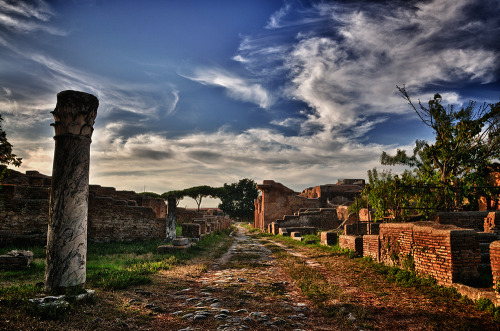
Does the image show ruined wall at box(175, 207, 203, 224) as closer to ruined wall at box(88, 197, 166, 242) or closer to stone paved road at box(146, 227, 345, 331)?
ruined wall at box(88, 197, 166, 242)

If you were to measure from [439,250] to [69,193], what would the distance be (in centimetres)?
674

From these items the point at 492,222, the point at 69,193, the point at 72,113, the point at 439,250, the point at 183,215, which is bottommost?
the point at 183,215

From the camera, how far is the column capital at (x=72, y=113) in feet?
15.1

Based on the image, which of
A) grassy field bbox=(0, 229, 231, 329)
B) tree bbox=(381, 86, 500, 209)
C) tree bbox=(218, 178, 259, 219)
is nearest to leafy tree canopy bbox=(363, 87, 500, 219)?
tree bbox=(381, 86, 500, 209)

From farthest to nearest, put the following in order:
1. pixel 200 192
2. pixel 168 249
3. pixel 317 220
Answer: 1. pixel 200 192
2. pixel 317 220
3. pixel 168 249

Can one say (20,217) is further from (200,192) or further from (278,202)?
(200,192)

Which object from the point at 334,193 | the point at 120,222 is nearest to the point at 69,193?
the point at 120,222

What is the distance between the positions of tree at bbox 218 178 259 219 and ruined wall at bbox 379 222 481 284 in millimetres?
55928

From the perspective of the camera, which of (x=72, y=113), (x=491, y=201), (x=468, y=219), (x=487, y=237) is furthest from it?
(x=491, y=201)

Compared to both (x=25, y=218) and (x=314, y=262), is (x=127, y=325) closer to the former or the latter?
(x=314, y=262)

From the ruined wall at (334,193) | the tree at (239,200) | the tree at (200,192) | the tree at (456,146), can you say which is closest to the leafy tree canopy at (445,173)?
the tree at (456,146)

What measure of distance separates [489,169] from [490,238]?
936cm

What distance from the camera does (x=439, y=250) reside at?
17.5ft

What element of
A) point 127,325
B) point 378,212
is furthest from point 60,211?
point 378,212
